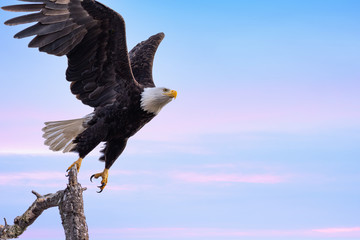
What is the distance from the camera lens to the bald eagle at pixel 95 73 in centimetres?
641

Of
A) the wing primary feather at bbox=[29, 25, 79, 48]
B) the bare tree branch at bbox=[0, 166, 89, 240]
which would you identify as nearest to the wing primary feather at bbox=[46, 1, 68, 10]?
the wing primary feather at bbox=[29, 25, 79, 48]

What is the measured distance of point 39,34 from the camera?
20.8 feet

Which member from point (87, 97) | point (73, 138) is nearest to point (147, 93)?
point (87, 97)

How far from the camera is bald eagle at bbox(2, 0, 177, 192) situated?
6406 millimetres

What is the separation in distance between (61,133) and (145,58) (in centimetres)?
198

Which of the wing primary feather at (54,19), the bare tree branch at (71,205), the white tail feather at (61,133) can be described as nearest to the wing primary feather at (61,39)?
the wing primary feather at (54,19)

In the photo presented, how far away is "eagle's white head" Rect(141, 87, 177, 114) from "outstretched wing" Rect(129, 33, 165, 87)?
0.70 metres

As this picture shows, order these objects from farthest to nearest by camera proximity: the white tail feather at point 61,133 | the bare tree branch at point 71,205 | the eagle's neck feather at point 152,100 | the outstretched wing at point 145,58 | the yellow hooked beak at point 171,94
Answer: the outstretched wing at point 145,58
the white tail feather at point 61,133
the yellow hooked beak at point 171,94
the eagle's neck feather at point 152,100
the bare tree branch at point 71,205

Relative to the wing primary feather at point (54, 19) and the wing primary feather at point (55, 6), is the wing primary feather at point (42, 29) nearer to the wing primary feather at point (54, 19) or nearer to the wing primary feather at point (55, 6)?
the wing primary feather at point (54, 19)

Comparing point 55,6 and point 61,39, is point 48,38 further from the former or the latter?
point 55,6

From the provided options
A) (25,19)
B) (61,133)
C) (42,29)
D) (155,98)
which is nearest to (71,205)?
(61,133)

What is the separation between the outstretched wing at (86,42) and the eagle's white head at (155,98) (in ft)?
0.85

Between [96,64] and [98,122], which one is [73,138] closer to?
[98,122]

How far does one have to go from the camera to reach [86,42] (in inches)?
262
